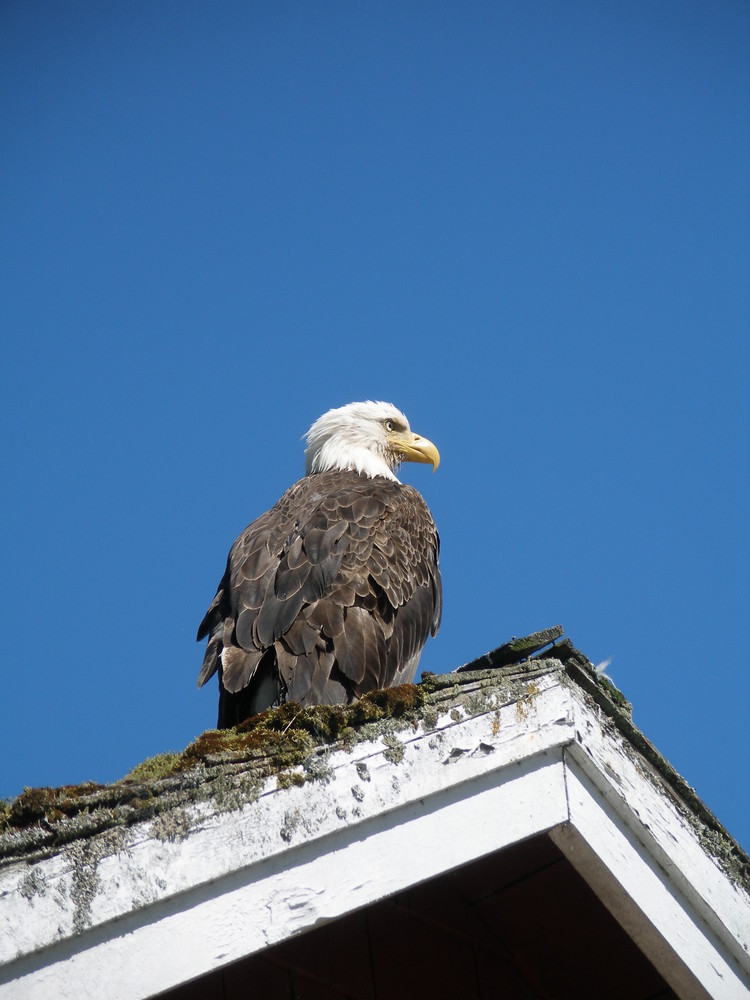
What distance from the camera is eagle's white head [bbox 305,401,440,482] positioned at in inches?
342

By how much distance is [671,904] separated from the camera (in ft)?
9.46

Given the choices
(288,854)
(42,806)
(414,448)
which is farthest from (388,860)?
(414,448)

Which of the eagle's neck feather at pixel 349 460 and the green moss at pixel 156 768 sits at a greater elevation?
the eagle's neck feather at pixel 349 460

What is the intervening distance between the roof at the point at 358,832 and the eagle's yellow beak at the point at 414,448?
5.94 m

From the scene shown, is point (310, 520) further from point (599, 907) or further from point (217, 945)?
point (217, 945)

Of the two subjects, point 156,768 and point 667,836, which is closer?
point 667,836

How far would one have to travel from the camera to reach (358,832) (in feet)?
8.80

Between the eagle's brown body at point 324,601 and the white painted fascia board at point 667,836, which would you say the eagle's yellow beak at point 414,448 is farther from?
the white painted fascia board at point 667,836

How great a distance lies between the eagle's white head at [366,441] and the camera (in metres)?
8.69

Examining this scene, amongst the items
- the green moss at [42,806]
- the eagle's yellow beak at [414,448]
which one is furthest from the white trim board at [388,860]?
the eagle's yellow beak at [414,448]

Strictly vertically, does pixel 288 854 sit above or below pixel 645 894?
above

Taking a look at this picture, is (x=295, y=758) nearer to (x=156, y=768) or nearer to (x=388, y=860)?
(x=388, y=860)

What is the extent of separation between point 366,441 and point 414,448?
0.45m

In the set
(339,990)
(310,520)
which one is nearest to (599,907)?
(339,990)
